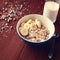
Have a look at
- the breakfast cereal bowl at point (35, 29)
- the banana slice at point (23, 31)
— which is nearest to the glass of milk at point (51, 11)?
the breakfast cereal bowl at point (35, 29)

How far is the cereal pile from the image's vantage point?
3.21 ft

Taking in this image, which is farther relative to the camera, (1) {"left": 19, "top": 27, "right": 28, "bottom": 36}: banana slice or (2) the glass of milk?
(2) the glass of milk

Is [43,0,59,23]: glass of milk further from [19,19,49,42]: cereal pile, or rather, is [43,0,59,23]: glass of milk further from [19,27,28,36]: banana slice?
[19,27,28,36]: banana slice

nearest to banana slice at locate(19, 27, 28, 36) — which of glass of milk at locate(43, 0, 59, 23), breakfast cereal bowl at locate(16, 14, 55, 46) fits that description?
breakfast cereal bowl at locate(16, 14, 55, 46)

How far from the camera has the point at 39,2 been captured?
4.44ft

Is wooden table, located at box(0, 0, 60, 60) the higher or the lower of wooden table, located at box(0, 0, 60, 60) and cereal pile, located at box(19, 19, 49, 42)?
the lower

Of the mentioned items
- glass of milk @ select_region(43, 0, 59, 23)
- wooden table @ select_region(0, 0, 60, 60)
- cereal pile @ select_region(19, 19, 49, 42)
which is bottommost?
wooden table @ select_region(0, 0, 60, 60)

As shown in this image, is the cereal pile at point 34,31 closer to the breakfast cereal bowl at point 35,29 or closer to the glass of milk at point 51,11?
the breakfast cereal bowl at point 35,29

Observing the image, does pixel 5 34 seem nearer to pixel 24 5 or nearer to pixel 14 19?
pixel 14 19

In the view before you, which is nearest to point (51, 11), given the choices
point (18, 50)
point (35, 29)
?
point (35, 29)

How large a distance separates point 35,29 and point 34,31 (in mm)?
20

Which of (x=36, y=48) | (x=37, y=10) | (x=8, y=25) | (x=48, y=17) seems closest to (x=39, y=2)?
(x=37, y=10)

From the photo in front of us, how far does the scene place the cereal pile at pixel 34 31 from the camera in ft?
3.21

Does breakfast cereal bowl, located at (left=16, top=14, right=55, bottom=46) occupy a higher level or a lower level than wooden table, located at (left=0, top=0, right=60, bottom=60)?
higher
